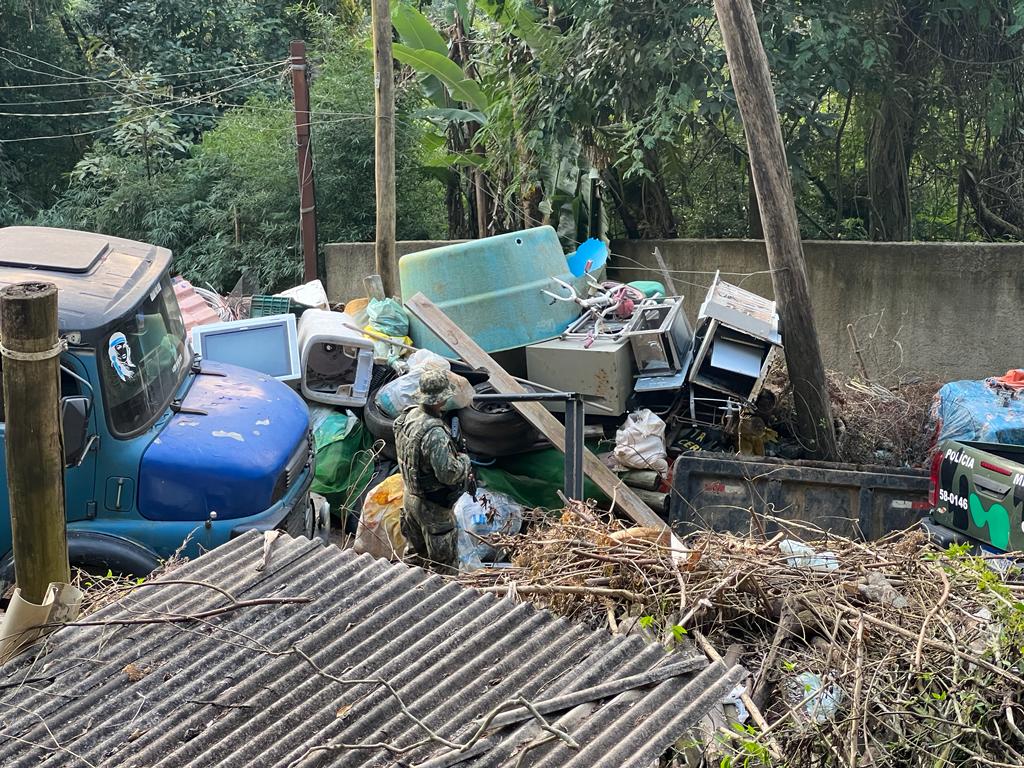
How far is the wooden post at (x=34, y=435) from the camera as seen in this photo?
8.70ft

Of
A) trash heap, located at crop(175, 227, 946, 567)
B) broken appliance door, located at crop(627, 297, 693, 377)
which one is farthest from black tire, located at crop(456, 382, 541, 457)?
broken appliance door, located at crop(627, 297, 693, 377)

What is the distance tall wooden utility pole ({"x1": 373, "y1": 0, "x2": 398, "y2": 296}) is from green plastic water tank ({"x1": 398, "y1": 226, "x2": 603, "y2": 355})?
175cm

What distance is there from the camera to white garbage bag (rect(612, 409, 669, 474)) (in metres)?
8.00

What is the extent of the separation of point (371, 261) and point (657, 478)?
7580mm

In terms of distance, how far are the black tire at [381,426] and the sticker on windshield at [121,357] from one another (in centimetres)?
277

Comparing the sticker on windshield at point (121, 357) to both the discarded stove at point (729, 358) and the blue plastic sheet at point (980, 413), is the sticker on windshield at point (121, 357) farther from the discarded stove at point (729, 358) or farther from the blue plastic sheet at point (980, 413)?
the blue plastic sheet at point (980, 413)

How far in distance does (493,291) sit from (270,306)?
9.29 ft

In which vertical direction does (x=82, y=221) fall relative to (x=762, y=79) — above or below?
below

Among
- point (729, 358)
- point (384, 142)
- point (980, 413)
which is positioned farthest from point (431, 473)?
point (384, 142)

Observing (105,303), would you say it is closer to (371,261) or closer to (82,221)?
(371,261)

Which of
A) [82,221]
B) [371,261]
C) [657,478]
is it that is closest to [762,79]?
[657,478]

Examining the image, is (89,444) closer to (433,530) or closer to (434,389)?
(434,389)

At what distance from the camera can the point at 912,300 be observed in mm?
10203

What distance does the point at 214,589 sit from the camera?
3.21 metres
